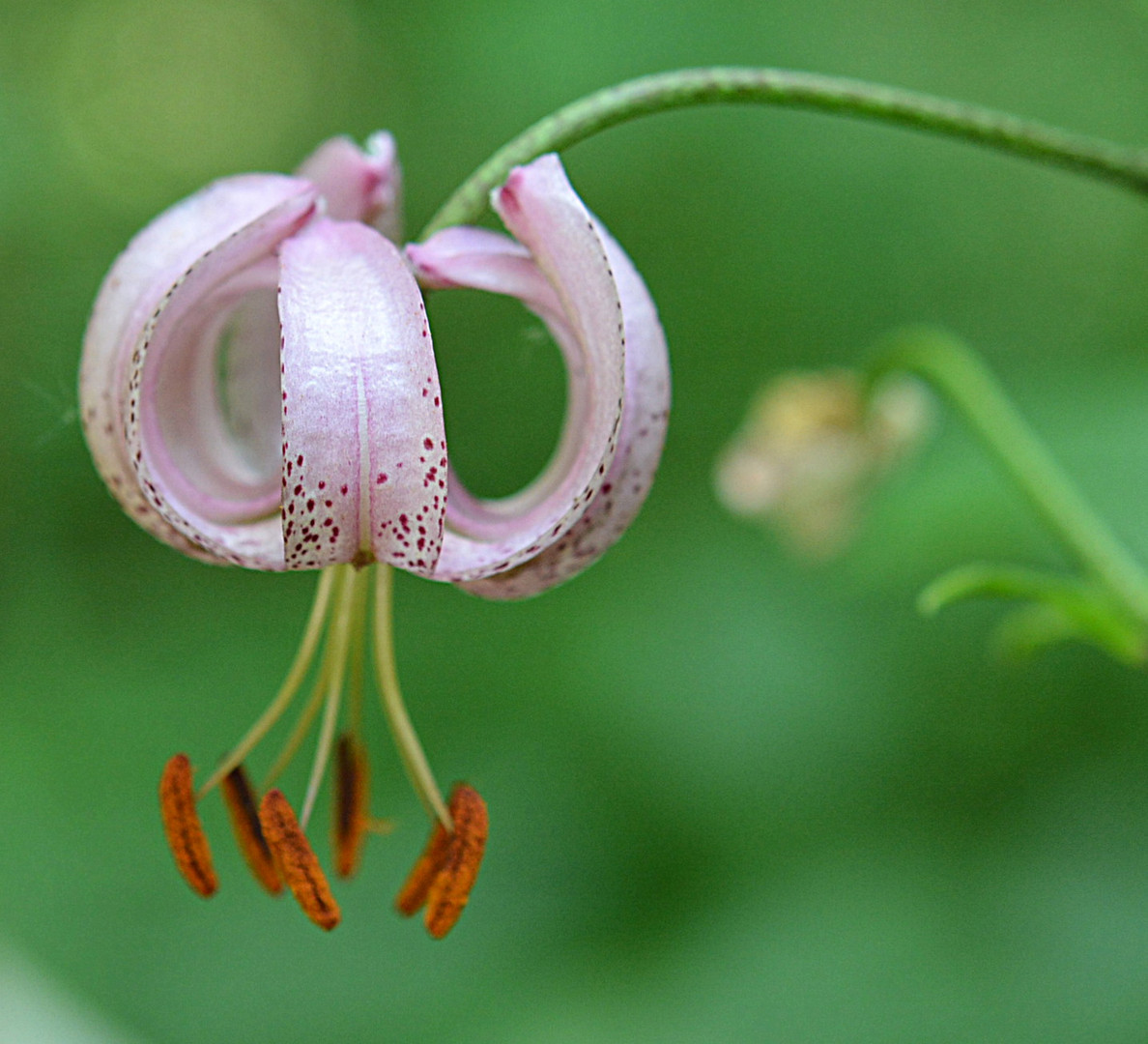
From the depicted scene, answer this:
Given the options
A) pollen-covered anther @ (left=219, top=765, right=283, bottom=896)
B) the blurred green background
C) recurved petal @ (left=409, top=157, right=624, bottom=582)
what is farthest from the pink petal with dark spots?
the blurred green background

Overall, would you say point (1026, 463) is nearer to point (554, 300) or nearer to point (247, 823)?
point (554, 300)

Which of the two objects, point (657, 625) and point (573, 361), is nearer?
point (573, 361)

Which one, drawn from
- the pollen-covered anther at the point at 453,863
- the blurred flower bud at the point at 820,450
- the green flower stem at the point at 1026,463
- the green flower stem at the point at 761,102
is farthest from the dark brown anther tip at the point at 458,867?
the blurred flower bud at the point at 820,450

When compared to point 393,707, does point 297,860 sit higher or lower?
lower

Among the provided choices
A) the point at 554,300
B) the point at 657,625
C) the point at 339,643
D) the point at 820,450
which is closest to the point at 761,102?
the point at 554,300

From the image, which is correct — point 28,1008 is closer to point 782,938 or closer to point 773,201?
point 782,938

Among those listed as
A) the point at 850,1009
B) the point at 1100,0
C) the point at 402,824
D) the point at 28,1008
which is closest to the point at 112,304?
the point at 28,1008

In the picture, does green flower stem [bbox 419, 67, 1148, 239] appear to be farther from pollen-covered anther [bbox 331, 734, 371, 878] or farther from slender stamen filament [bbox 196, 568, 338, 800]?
pollen-covered anther [bbox 331, 734, 371, 878]
